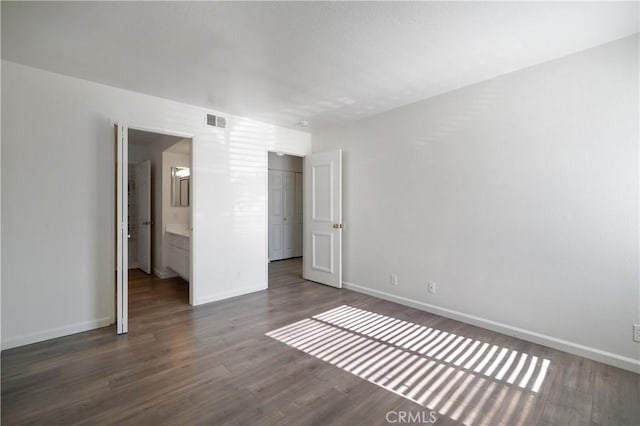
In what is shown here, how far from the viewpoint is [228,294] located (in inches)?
160

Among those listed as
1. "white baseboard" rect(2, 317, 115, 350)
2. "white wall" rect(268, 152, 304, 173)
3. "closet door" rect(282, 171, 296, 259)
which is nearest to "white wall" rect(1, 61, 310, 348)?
"white baseboard" rect(2, 317, 115, 350)

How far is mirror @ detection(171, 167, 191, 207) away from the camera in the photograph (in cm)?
529

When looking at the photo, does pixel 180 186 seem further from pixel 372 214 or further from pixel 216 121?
pixel 372 214

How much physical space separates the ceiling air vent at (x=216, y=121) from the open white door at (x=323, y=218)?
1489 mm

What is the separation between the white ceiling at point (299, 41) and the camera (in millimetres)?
1938

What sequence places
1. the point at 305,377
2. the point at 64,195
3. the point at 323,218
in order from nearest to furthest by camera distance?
the point at 305,377 → the point at 64,195 → the point at 323,218

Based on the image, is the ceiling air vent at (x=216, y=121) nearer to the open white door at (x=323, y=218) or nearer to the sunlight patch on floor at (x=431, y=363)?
the open white door at (x=323, y=218)

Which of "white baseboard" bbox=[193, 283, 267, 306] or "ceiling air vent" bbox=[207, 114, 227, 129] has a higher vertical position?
"ceiling air vent" bbox=[207, 114, 227, 129]

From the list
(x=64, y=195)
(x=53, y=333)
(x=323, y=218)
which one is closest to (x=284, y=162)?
(x=323, y=218)

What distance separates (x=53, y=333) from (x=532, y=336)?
4.67m

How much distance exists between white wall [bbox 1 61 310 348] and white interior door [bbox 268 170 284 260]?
10.2ft

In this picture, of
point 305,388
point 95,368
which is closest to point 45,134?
point 95,368

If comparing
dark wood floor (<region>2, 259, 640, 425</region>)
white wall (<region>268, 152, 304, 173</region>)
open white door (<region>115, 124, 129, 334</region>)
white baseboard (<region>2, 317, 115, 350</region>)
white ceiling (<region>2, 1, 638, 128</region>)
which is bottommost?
dark wood floor (<region>2, 259, 640, 425</region>)

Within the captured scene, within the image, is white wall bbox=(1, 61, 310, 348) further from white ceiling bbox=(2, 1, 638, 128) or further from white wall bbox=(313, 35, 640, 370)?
white wall bbox=(313, 35, 640, 370)
